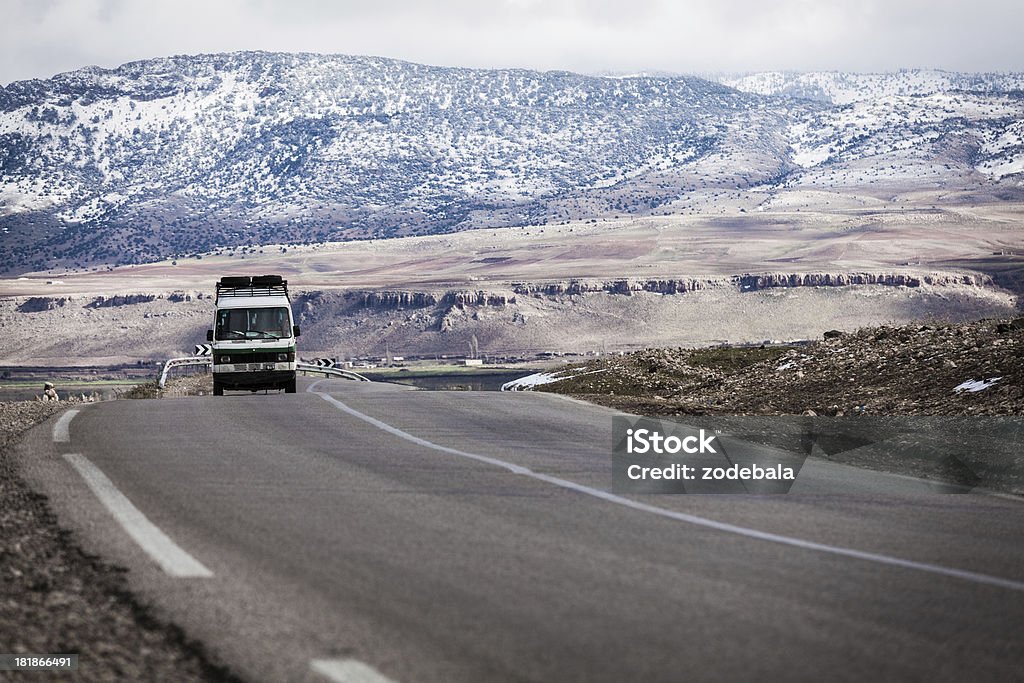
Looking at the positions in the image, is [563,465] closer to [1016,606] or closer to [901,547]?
[901,547]

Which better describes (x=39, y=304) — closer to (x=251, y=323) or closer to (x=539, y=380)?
(x=539, y=380)

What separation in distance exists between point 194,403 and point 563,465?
1023cm

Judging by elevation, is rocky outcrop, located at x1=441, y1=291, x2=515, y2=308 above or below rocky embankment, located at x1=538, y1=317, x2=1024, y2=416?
below

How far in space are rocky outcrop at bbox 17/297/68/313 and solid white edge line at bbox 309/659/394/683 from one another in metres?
178

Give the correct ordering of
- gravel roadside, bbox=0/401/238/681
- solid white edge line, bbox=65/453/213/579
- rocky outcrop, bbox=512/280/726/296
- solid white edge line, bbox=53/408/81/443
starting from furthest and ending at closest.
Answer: rocky outcrop, bbox=512/280/726/296, solid white edge line, bbox=53/408/81/443, solid white edge line, bbox=65/453/213/579, gravel roadside, bbox=0/401/238/681

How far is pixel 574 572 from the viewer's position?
784 centimetres

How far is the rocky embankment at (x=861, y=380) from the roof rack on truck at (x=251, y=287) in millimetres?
7144

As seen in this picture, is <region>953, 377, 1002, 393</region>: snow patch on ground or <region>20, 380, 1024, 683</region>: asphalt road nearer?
<region>20, 380, 1024, 683</region>: asphalt road

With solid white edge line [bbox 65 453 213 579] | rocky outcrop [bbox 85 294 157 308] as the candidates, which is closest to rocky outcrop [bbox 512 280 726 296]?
rocky outcrop [bbox 85 294 157 308]

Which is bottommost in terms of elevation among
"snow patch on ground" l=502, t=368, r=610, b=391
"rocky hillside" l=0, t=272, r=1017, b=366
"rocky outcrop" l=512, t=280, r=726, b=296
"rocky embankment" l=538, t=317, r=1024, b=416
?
"rocky hillside" l=0, t=272, r=1017, b=366

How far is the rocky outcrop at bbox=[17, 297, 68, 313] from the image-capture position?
174375mm

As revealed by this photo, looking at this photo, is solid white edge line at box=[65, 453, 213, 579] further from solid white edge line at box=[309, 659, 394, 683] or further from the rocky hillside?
the rocky hillside

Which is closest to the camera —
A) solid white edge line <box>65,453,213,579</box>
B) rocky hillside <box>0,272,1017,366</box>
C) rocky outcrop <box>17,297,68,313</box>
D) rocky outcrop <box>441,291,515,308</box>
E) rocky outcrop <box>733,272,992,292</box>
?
solid white edge line <box>65,453,213,579</box>

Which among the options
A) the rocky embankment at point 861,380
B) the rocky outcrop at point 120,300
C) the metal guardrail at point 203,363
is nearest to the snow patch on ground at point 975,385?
the rocky embankment at point 861,380
